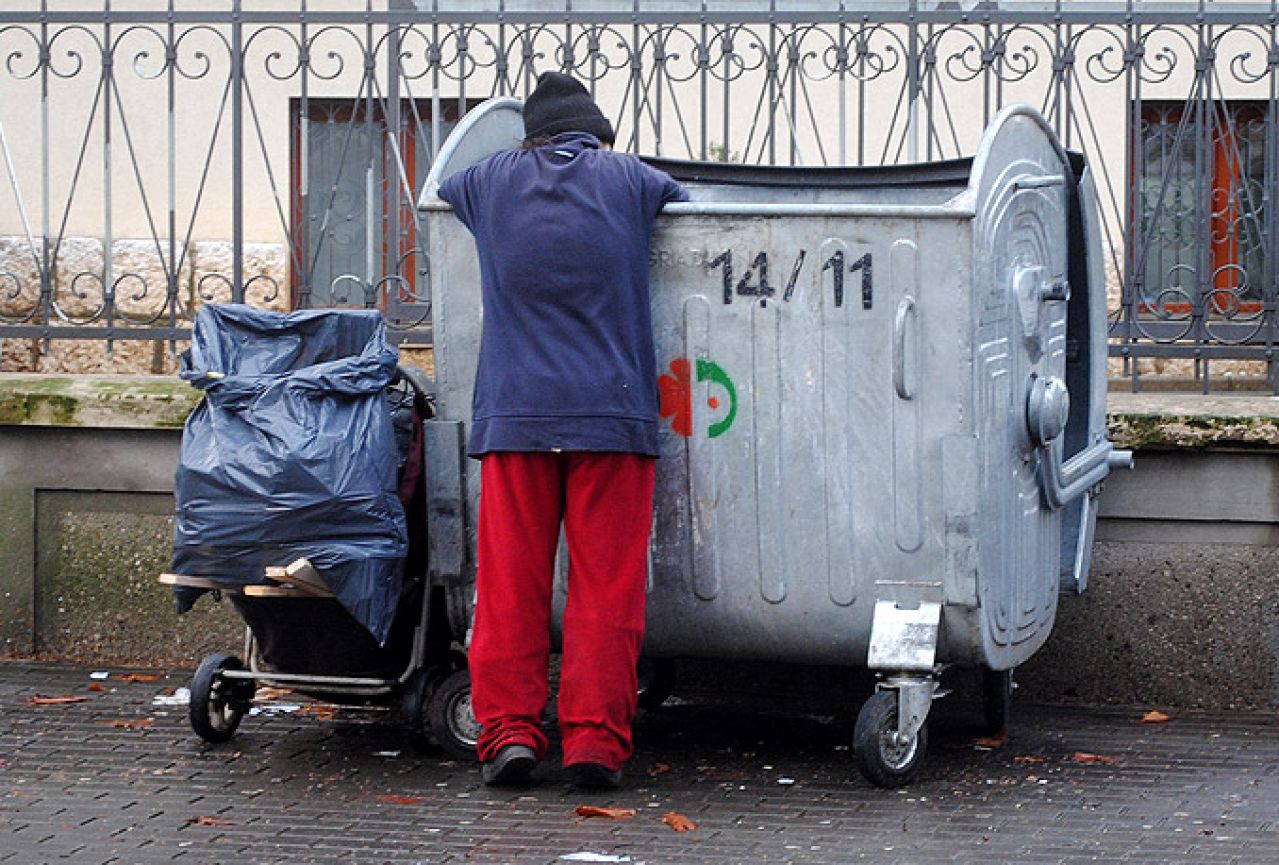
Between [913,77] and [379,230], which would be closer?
[913,77]

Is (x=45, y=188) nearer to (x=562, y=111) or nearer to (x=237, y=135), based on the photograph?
(x=237, y=135)

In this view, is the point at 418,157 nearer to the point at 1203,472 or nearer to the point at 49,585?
the point at 49,585

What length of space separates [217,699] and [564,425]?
132 cm

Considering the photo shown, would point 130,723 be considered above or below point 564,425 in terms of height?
below

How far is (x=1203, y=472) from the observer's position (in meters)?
6.17

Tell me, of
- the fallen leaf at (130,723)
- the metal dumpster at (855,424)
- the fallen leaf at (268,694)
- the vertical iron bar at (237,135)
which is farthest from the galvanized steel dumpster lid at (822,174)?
the fallen leaf at (130,723)

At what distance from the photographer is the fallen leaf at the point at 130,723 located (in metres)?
5.85

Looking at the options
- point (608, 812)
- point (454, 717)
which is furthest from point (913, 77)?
point (608, 812)

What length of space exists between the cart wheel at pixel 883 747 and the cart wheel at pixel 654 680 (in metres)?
1.04

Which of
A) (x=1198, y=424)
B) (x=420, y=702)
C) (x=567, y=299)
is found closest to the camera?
(x=567, y=299)

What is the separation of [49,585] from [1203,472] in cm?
362

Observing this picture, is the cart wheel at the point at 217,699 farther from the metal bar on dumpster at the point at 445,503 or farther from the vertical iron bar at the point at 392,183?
the vertical iron bar at the point at 392,183

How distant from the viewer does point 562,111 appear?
5047 mm

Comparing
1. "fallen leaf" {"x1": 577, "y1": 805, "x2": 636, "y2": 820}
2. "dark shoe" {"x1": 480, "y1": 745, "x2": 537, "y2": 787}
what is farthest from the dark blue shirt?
"fallen leaf" {"x1": 577, "y1": 805, "x2": 636, "y2": 820}
